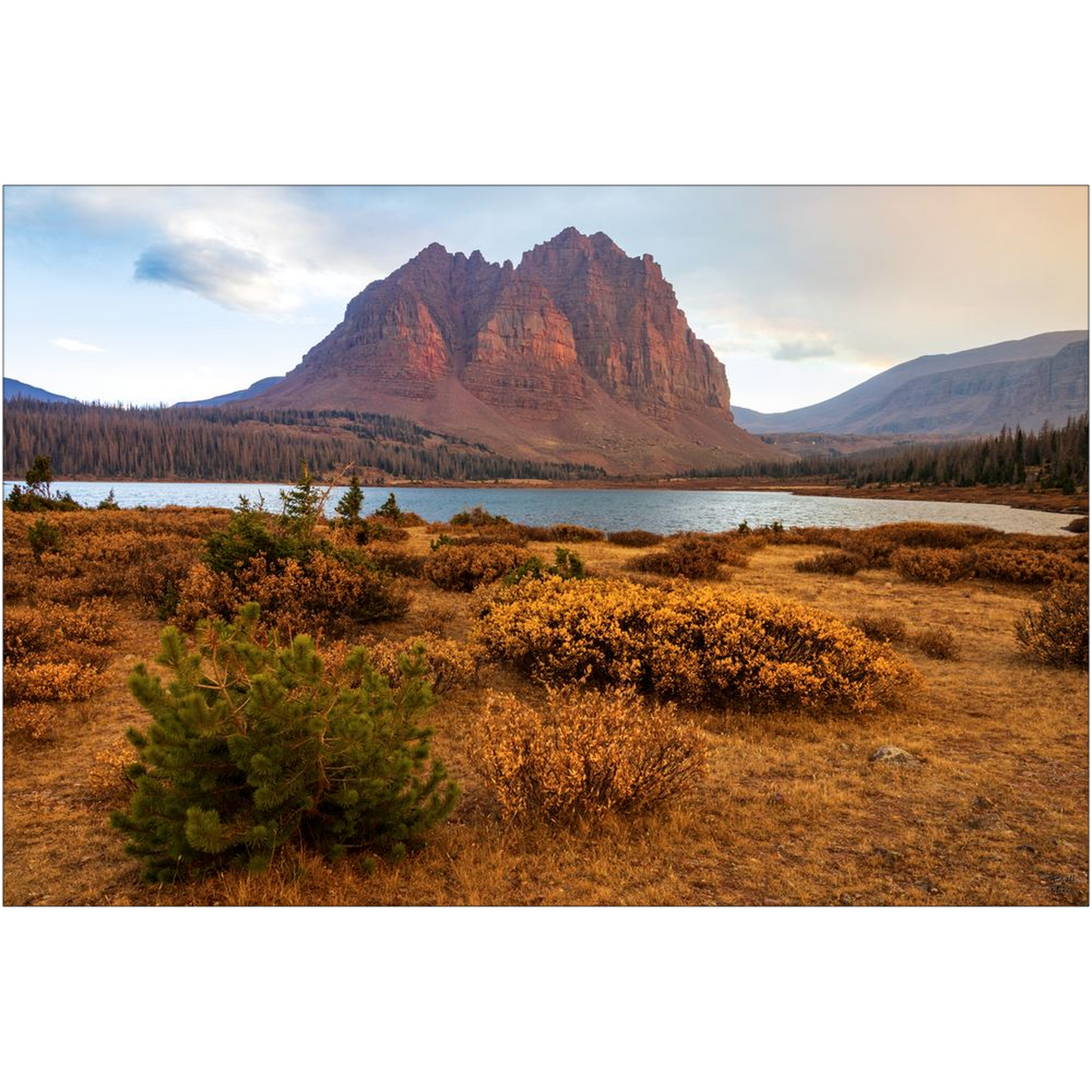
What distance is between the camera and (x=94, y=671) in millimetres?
6625

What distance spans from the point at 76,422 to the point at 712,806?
34679 mm

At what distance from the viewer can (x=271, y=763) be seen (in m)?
3.00

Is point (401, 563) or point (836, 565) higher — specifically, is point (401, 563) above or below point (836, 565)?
above

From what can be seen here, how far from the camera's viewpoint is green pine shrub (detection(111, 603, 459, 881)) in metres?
2.93

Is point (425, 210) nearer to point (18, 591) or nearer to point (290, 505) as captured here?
point (290, 505)

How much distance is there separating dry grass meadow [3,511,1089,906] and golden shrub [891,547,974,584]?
594cm

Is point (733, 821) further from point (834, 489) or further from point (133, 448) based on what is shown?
point (834, 489)

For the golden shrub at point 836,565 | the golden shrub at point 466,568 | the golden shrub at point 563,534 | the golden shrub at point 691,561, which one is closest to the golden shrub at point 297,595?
the golden shrub at point 466,568

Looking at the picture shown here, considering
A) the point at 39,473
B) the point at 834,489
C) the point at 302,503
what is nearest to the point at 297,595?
the point at 302,503

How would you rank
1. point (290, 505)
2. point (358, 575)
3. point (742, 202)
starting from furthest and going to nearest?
1. point (290, 505)
2. point (358, 575)
3. point (742, 202)

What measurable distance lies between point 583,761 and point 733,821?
1.16 metres

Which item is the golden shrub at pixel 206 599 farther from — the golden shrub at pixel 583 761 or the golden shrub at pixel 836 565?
the golden shrub at pixel 836 565

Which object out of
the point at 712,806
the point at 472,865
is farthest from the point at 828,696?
the point at 472,865

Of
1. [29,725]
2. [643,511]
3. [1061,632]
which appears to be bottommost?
[29,725]
